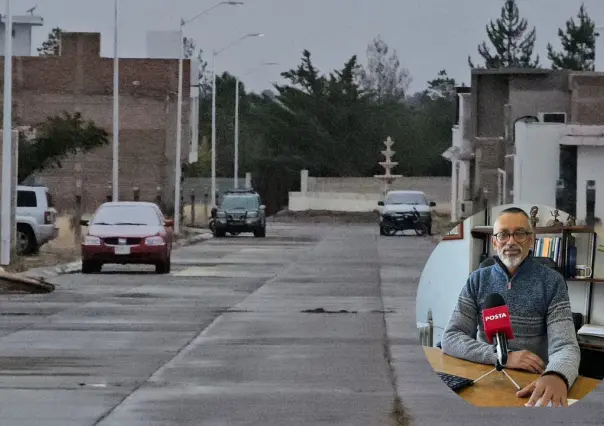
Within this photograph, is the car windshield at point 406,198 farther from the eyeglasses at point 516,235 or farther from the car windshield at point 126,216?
the eyeglasses at point 516,235

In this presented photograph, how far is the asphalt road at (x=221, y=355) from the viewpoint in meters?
12.3

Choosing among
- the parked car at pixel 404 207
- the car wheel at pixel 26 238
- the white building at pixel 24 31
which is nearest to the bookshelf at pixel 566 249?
the car wheel at pixel 26 238

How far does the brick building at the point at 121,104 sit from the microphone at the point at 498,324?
3332 inches

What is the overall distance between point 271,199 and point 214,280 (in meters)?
83.2

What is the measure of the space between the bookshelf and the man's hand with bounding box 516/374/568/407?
21 cm

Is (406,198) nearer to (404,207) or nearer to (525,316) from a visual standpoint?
(404,207)

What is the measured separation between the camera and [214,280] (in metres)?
33.7

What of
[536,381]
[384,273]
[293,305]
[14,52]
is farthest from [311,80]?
[536,381]

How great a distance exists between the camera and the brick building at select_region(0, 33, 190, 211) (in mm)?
89500

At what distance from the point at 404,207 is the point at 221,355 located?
5497cm

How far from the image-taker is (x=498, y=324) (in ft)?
16.7

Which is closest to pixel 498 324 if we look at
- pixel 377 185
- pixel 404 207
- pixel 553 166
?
pixel 553 166

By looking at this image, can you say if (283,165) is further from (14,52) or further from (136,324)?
(136,324)

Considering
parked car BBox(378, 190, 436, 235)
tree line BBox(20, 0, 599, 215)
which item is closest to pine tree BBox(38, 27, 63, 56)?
tree line BBox(20, 0, 599, 215)
